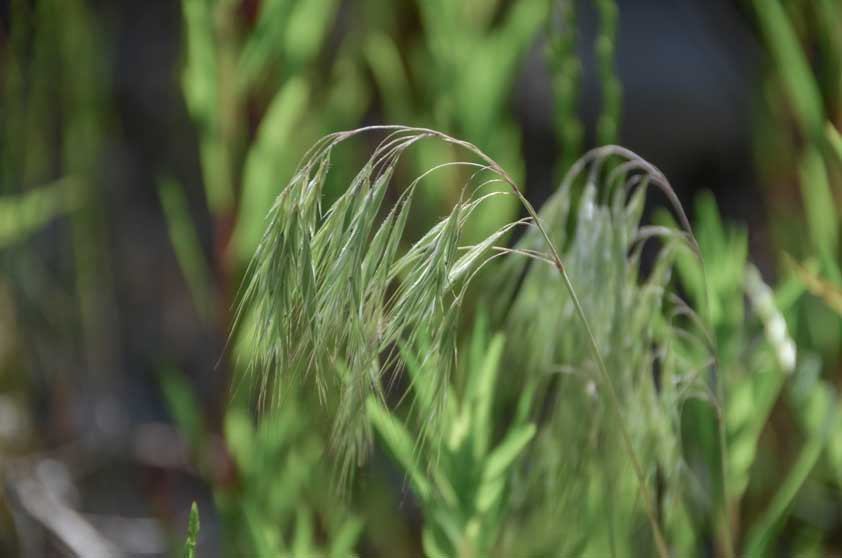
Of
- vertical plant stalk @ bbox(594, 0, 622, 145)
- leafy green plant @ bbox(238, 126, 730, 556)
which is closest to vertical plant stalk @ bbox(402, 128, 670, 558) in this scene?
leafy green plant @ bbox(238, 126, 730, 556)

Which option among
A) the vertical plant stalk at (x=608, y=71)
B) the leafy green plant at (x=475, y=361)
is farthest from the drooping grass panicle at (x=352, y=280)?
the vertical plant stalk at (x=608, y=71)

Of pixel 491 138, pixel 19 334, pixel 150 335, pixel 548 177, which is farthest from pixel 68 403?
pixel 548 177

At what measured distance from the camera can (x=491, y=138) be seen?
2.05 ft

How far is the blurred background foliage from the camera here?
49cm

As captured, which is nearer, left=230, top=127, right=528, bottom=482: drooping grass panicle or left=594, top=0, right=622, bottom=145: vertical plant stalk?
left=230, top=127, right=528, bottom=482: drooping grass panicle

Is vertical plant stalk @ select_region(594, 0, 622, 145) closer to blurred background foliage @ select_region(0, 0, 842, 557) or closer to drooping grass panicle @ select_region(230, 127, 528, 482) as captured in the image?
blurred background foliage @ select_region(0, 0, 842, 557)

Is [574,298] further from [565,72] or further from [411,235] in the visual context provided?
[411,235]

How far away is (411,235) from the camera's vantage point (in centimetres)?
73

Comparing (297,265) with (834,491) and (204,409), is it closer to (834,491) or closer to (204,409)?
(834,491)

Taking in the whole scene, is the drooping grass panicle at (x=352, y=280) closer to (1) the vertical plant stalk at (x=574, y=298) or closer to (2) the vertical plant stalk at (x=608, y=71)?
(1) the vertical plant stalk at (x=574, y=298)

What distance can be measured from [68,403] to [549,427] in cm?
54

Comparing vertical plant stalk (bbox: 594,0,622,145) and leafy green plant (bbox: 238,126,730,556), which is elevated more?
vertical plant stalk (bbox: 594,0,622,145)

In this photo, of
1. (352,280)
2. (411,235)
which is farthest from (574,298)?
(411,235)

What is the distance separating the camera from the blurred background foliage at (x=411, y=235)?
19.4 inches
